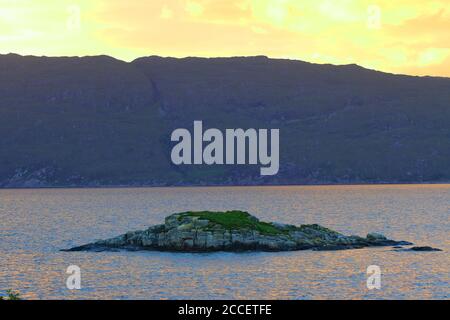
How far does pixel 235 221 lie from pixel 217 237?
333 centimetres

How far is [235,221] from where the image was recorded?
300 ft

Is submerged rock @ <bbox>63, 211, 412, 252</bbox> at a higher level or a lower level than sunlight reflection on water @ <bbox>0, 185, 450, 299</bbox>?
higher

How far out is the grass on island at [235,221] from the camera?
297ft

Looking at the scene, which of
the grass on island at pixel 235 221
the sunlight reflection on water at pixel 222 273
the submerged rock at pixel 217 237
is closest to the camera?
the sunlight reflection on water at pixel 222 273

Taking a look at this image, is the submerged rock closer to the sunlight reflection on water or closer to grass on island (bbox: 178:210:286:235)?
grass on island (bbox: 178:210:286:235)

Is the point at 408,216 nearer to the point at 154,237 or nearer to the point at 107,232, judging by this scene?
the point at 107,232

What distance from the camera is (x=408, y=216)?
172 meters

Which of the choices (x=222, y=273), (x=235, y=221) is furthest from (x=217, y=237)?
(x=222, y=273)

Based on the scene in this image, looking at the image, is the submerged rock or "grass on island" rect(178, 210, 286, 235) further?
"grass on island" rect(178, 210, 286, 235)

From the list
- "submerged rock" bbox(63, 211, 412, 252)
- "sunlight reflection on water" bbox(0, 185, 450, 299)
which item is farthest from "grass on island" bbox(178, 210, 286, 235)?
"sunlight reflection on water" bbox(0, 185, 450, 299)

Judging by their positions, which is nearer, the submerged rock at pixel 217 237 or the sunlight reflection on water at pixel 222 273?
the sunlight reflection on water at pixel 222 273

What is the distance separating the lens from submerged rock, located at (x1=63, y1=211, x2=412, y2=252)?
89.7 metres

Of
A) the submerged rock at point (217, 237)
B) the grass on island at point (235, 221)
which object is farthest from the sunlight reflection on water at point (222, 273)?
the grass on island at point (235, 221)

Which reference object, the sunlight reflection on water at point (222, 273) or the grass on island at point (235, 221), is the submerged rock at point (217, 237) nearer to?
the grass on island at point (235, 221)
